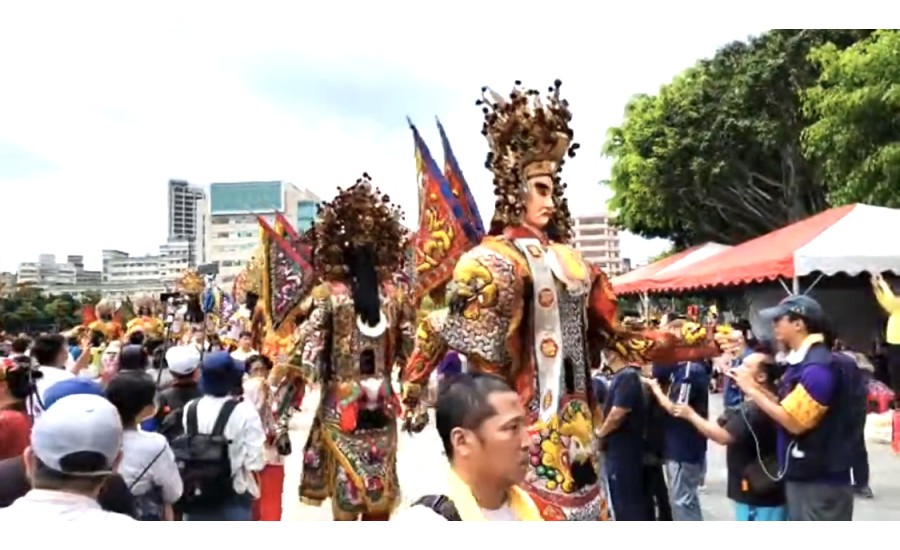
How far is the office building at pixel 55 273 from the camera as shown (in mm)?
29266

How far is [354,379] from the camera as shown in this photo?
17.9 ft

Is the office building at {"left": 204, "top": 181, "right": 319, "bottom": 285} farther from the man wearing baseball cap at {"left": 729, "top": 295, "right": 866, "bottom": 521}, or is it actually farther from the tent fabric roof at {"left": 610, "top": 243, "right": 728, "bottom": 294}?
the man wearing baseball cap at {"left": 729, "top": 295, "right": 866, "bottom": 521}

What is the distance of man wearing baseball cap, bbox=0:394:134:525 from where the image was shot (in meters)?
2.31

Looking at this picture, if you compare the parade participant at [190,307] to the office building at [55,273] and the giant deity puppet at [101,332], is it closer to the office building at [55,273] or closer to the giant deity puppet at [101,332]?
the giant deity puppet at [101,332]

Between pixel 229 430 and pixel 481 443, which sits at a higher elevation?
pixel 481 443

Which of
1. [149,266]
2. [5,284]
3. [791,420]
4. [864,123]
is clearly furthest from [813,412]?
[149,266]

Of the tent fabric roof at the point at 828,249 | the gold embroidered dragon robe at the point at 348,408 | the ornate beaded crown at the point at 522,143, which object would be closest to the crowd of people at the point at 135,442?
the gold embroidered dragon robe at the point at 348,408

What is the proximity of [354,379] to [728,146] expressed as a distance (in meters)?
17.2

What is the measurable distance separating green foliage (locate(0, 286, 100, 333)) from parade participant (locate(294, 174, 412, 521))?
18100 millimetres

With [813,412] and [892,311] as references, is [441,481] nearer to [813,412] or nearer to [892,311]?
[813,412]

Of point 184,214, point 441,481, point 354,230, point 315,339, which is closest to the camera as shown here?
point 315,339

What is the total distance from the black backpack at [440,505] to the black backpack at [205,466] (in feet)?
7.71
